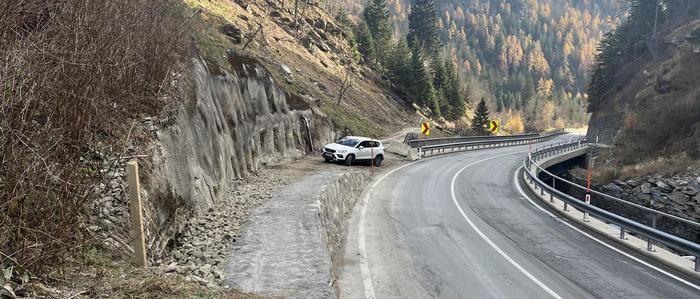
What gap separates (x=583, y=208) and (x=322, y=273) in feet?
36.6

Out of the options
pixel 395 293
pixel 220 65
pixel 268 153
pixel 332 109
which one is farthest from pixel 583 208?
pixel 332 109

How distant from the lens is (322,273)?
732 cm

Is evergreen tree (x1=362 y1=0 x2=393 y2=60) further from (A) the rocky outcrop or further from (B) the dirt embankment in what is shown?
(A) the rocky outcrop

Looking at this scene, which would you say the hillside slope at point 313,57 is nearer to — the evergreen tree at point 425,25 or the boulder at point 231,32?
the boulder at point 231,32

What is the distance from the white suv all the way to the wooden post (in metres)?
18.5

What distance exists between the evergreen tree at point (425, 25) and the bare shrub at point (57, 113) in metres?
81.2

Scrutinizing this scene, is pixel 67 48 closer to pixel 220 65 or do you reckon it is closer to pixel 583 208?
pixel 220 65

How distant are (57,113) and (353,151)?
19817mm

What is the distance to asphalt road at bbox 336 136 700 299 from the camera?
845cm

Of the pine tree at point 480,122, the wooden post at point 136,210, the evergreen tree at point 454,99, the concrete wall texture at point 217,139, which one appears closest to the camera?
the wooden post at point 136,210

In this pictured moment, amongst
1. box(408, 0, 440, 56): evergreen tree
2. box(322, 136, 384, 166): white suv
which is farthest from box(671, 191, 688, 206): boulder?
box(408, 0, 440, 56): evergreen tree

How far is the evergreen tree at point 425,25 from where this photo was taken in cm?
8444

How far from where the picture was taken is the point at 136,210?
5.53 m

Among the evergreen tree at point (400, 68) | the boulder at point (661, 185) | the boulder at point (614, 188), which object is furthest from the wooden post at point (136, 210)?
the evergreen tree at point (400, 68)
